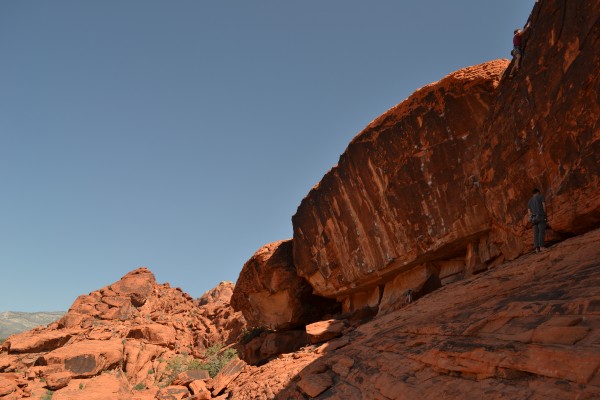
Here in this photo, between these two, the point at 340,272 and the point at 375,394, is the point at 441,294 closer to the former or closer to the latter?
the point at 375,394

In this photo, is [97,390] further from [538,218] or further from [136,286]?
[136,286]

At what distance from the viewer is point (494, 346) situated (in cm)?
431

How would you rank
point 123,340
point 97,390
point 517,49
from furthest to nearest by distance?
point 123,340 → point 97,390 → point 517,49

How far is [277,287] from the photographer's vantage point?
849 inches

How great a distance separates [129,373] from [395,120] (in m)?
20.7

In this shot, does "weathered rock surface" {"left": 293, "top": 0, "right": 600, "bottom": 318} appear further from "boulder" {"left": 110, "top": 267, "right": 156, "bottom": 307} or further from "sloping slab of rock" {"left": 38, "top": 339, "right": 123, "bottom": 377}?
"boulder" {"left": 110, "top": 267, "right": 156, "bottom": 307}

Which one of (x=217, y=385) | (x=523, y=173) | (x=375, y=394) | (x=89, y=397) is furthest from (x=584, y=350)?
(x=89, y=397)

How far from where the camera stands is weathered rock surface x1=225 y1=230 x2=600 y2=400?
11.2 ft

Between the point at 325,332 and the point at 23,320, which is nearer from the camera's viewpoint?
the point at 325,332

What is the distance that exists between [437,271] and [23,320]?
6591 inches

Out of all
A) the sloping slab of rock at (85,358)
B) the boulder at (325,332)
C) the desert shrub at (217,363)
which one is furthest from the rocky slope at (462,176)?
the sloping slab of rock at (85,358)

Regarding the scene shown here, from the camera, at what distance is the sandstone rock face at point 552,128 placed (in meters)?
6.88

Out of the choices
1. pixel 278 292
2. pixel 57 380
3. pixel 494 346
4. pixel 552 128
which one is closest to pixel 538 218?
pixel 552 128

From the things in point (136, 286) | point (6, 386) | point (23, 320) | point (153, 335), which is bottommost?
point (153, 335)
